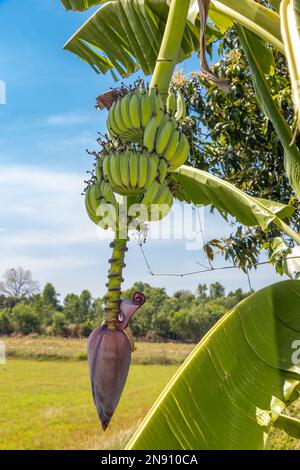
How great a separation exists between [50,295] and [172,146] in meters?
16.6

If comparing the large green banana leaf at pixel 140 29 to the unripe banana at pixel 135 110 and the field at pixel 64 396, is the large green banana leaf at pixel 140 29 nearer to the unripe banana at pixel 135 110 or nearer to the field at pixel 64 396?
the unripe banana at pixel 135 110

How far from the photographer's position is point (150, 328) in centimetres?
1293

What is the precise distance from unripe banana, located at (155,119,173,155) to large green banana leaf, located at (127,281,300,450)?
0.27 meters

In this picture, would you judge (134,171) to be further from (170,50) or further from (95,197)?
(170,50)

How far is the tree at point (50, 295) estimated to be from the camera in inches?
642

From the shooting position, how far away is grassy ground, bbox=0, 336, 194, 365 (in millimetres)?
12297

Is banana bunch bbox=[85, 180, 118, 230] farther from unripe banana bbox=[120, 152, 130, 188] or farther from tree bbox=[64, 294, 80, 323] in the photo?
tree bbox=[64, 294, 80, 323]

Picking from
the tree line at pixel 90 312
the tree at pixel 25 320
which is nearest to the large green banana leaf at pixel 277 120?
the tree line at pixel 90 312

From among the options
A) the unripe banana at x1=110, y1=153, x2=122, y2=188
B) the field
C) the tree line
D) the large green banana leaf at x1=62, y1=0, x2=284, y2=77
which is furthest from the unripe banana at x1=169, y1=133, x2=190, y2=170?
the tree line

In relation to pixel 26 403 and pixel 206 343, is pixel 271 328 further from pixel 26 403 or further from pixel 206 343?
pixel 26 403

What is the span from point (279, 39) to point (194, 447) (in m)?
0.88

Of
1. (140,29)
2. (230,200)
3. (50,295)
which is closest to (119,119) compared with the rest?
(230,200)

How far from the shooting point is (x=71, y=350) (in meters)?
12.8

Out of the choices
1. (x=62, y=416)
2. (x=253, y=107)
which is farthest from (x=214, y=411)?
(x=62, y=416)
